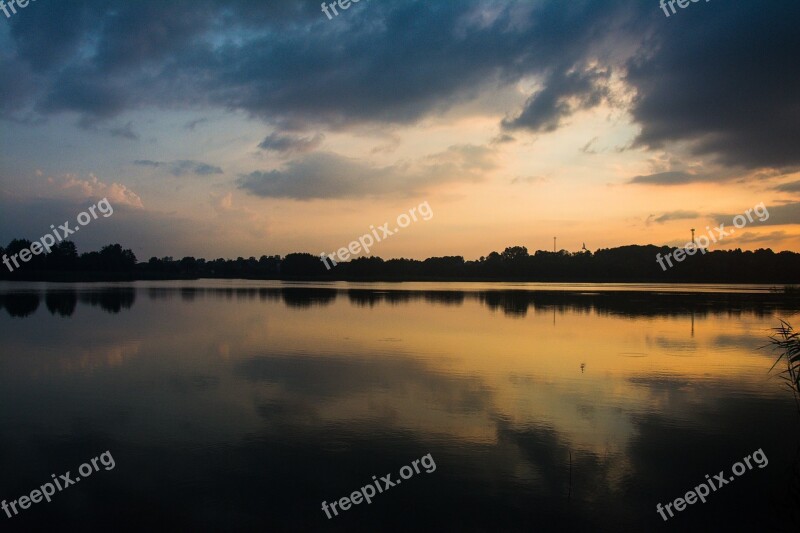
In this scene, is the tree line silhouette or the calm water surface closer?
the calm water surface

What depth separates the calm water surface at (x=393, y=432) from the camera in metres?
6.56

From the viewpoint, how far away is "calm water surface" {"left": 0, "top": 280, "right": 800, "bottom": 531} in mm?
6559

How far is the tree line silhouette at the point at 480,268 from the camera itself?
343ft

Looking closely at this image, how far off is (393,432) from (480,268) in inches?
4965

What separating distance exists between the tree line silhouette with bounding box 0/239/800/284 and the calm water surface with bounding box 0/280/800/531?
98.1 meters

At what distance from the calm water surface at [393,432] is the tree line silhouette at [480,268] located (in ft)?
322

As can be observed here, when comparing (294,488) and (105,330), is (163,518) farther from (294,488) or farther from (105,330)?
(105,330)

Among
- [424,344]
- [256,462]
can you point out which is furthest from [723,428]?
[424,344]

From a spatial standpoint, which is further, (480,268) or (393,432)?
(480,268)

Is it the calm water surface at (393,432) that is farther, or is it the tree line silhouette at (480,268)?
the tree line silhouette at (480,268)

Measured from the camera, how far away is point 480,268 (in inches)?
5266

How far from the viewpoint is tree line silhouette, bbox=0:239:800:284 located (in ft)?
343

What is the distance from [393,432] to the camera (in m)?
9.21

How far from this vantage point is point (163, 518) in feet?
20.4
